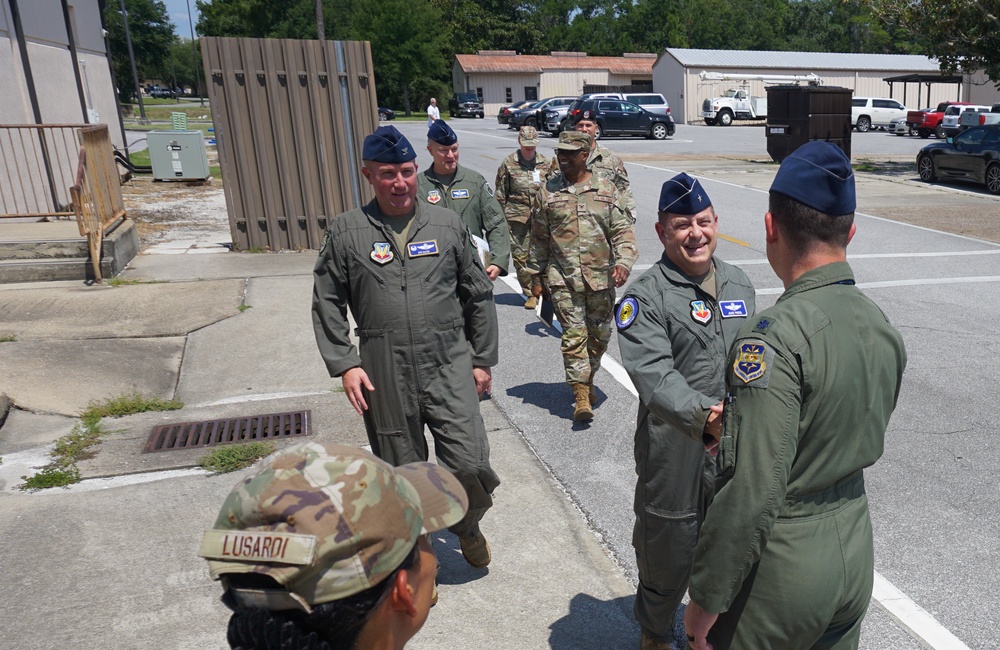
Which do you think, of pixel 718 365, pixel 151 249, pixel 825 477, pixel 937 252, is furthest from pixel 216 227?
pixel 825 477

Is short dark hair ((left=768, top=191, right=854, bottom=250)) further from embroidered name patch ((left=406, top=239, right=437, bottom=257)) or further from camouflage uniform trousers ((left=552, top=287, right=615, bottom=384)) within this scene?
camouflage uniform trousers ((left=552, top=287, right=615, bottom=384))

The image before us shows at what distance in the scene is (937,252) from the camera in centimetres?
1152

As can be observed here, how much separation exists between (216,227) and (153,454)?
953 cm

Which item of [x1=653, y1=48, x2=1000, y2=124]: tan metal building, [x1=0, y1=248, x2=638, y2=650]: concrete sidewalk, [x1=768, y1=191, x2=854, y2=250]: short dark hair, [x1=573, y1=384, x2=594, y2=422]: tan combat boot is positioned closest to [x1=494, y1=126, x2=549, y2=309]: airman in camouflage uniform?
[x1=0, y1=248, x2=638, y2=650]: concrete sidewalk

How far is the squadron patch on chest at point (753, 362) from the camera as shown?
1.87 metres

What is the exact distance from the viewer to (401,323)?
3594 millimetres

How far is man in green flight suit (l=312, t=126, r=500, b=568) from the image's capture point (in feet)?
11.9

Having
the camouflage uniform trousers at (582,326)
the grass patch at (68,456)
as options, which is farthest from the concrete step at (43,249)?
the camouflage uniform trousers at (582,326)

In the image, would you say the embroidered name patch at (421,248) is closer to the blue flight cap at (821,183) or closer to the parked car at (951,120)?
the blue flight cap at (821,183)

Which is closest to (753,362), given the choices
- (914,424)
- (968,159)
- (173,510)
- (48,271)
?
(173,510)

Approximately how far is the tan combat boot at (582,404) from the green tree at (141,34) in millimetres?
76741

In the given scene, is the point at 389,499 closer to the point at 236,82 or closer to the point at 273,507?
the point at 273,507

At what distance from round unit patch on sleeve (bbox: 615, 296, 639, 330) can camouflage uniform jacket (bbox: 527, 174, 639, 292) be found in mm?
2581

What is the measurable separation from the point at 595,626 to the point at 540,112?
37649 mm
